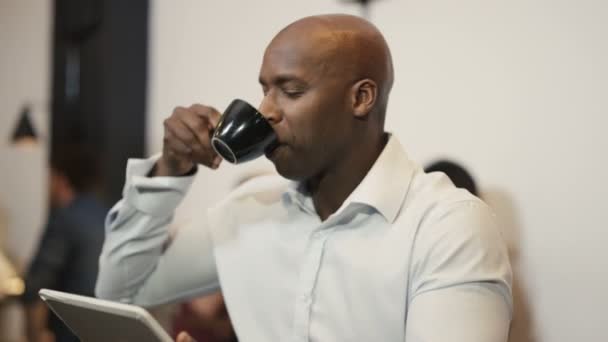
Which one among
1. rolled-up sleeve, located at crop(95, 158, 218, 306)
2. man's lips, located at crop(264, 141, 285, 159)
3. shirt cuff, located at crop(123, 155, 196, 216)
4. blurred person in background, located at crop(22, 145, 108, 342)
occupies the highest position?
man's lips, located at crop(264, 141, 285, 159)

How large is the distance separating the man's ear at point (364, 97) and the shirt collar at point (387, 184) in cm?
8

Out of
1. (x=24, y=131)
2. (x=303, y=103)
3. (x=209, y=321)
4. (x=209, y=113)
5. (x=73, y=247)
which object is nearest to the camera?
(x=303, y=103)

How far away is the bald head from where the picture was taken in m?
1.05

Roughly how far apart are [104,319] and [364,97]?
18.5 inches

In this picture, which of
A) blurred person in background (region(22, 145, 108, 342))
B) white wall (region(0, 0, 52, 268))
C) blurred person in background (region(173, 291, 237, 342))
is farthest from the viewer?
white wall (region(0, 0, 52, 268))

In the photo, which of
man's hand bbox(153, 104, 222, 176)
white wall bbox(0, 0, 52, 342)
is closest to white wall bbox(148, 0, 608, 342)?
man's hand bbox(153, 104, 222, 176)

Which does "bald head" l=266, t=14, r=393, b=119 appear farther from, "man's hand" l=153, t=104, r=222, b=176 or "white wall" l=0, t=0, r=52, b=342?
"white wall" l=0, t=0, r=52, b=342

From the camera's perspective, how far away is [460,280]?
3.03 ft

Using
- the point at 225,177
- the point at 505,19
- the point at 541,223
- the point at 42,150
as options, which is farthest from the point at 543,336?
the point at 42,150

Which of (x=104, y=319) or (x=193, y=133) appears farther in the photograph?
(x=193, y=133)

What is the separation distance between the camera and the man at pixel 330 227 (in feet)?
3.14

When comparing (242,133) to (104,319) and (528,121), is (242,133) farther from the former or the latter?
(528,121)

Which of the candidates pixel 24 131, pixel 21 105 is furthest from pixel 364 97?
pixel 21 105

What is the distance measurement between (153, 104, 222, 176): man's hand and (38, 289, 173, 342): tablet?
0.28 metres
